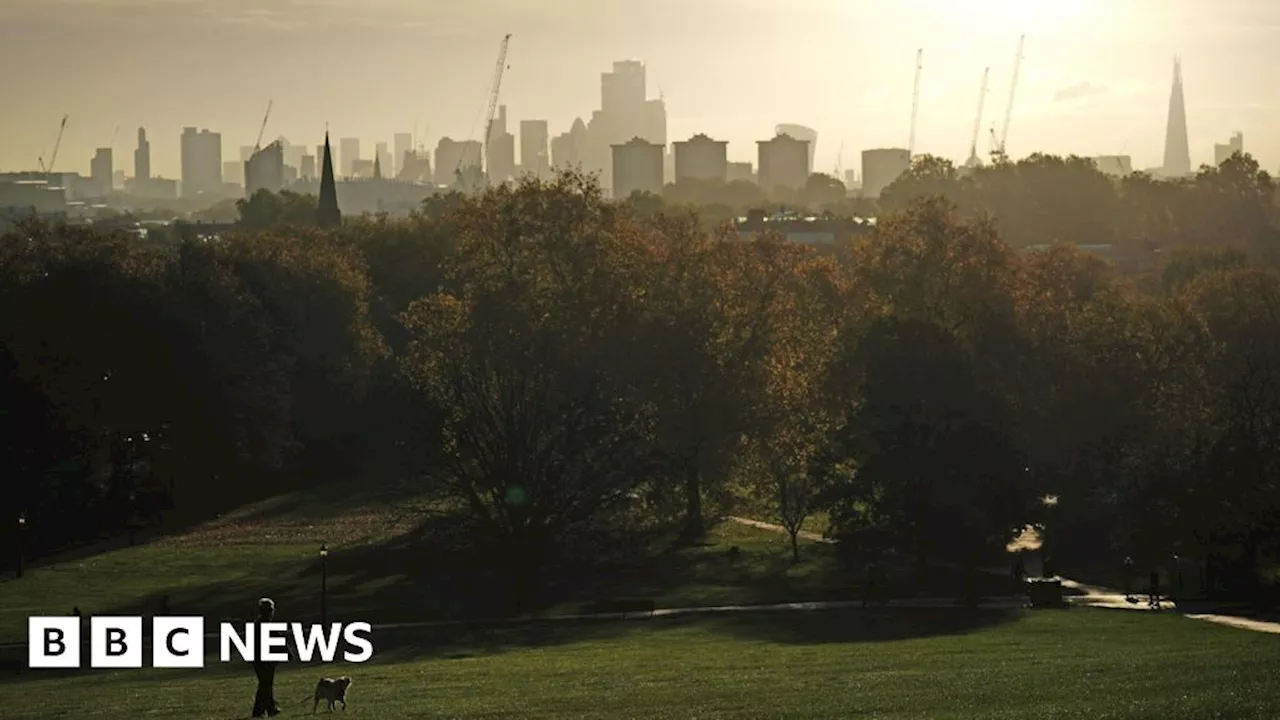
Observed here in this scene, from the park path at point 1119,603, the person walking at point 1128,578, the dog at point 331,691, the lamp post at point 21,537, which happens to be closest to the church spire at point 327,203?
the lamp post at point 21,537

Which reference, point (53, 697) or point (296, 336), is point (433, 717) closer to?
point (53, 697)

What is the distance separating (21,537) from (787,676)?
1768 inches

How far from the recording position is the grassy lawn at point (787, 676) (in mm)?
28422

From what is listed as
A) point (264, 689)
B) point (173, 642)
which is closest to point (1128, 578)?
point (173, 642)

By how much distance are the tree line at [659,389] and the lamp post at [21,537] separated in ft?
3.13

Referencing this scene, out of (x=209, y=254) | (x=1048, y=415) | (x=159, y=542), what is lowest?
(x=159, y=542)

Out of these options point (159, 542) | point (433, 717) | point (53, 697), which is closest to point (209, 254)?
point (159, 542)

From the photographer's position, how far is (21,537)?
71000 millimetres

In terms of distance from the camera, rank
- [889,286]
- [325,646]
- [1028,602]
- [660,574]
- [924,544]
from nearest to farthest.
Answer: [325,646]
[1028,602]
[924,544]
[660,574]
[889,286]

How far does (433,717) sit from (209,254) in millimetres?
73908

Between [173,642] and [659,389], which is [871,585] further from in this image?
[659,389]

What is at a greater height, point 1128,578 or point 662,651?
point 662,651

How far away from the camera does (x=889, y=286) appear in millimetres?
86875

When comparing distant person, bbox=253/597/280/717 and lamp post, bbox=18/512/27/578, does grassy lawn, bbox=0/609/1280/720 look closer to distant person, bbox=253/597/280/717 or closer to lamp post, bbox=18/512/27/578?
distant person, bbox=253/597/280/717
